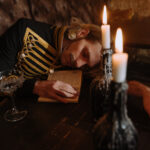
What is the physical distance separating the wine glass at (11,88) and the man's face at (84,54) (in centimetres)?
43

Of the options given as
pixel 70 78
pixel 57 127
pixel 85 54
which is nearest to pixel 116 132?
pixel 57 127

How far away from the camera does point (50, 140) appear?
1.65 feet

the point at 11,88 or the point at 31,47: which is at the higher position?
the point at 31,47

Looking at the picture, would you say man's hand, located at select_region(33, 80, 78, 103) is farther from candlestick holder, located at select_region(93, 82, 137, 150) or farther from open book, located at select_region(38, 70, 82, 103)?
candlestick holder, located at select_region(93, 82, 137, 150)

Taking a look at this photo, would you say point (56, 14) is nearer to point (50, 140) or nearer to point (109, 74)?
point (109, 74)

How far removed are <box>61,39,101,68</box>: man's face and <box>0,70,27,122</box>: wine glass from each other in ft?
1.41

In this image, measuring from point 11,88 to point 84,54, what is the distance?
55 cm

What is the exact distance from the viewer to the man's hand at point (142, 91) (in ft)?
1.90

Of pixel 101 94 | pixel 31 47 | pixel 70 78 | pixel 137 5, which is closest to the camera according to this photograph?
pixel 101 94

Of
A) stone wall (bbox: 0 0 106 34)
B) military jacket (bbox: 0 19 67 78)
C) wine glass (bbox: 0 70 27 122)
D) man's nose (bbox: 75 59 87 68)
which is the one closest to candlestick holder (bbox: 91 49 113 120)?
wine glass (bbox: 0 70 27 122)

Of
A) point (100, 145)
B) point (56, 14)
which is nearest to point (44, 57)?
point (56, 14)

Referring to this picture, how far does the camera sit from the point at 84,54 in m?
1.04

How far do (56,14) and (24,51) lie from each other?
534 millimetres

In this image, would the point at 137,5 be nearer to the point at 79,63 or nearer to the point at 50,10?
the point at 50,10
